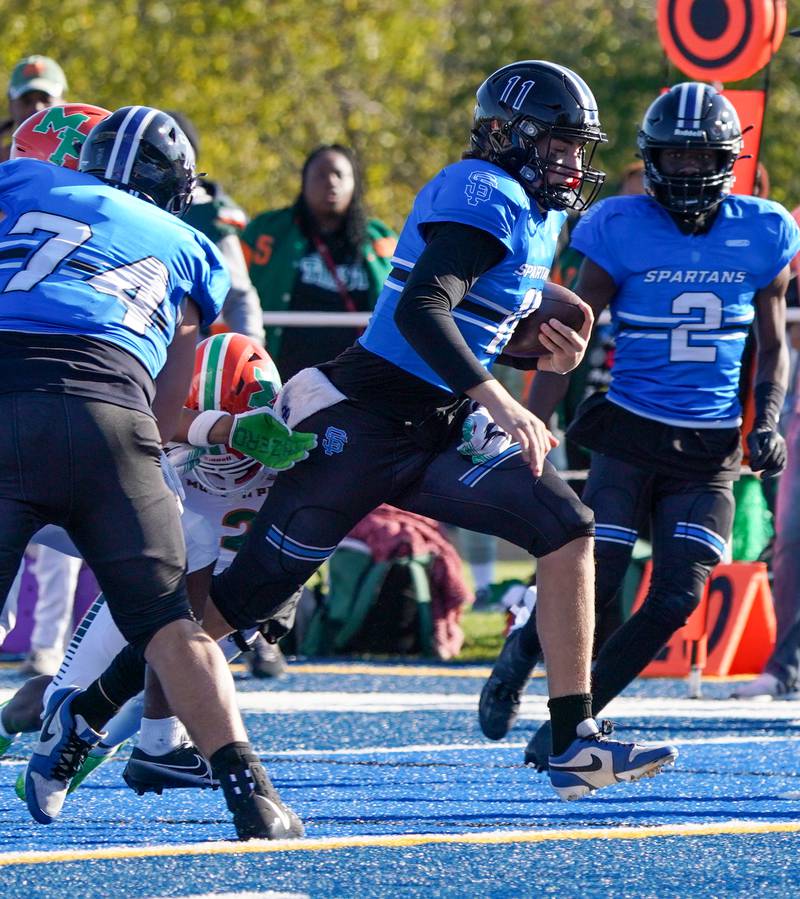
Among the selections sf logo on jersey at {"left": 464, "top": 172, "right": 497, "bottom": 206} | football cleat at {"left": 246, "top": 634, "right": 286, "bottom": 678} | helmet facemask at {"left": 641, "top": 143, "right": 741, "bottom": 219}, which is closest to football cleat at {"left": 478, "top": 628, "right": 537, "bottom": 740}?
helmet facemask at {"left": 641, "top": 143, "right": 741, "bottom": 219}

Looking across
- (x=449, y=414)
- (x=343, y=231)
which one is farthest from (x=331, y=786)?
(x=343, y=231)

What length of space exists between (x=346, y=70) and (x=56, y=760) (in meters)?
23.6

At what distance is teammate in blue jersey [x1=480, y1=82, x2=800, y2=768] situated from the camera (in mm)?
5957

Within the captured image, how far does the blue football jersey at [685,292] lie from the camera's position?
603 centimetres

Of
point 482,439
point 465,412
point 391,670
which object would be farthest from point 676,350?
point 391,670

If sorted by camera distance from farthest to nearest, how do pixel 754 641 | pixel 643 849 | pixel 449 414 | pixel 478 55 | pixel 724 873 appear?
pixel 478 55 → pixel 754 641 → pixel 449 414 → pixel 643 849 → pixel 724 873

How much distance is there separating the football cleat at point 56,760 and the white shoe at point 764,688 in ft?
11.1

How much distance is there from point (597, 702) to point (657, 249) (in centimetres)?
135

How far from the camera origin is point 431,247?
4.85m

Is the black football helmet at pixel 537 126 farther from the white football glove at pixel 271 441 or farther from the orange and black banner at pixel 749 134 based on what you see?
the orange and black banner at pixel 749 134

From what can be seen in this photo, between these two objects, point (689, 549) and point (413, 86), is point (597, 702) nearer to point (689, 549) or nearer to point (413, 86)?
point (689, 549)

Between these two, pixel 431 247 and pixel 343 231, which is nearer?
pixel 431 247

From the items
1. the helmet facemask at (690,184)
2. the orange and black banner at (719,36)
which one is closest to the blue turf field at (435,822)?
the helmet facemask at (690,184)

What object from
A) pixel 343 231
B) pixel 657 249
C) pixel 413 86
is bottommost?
pixel 413 86
